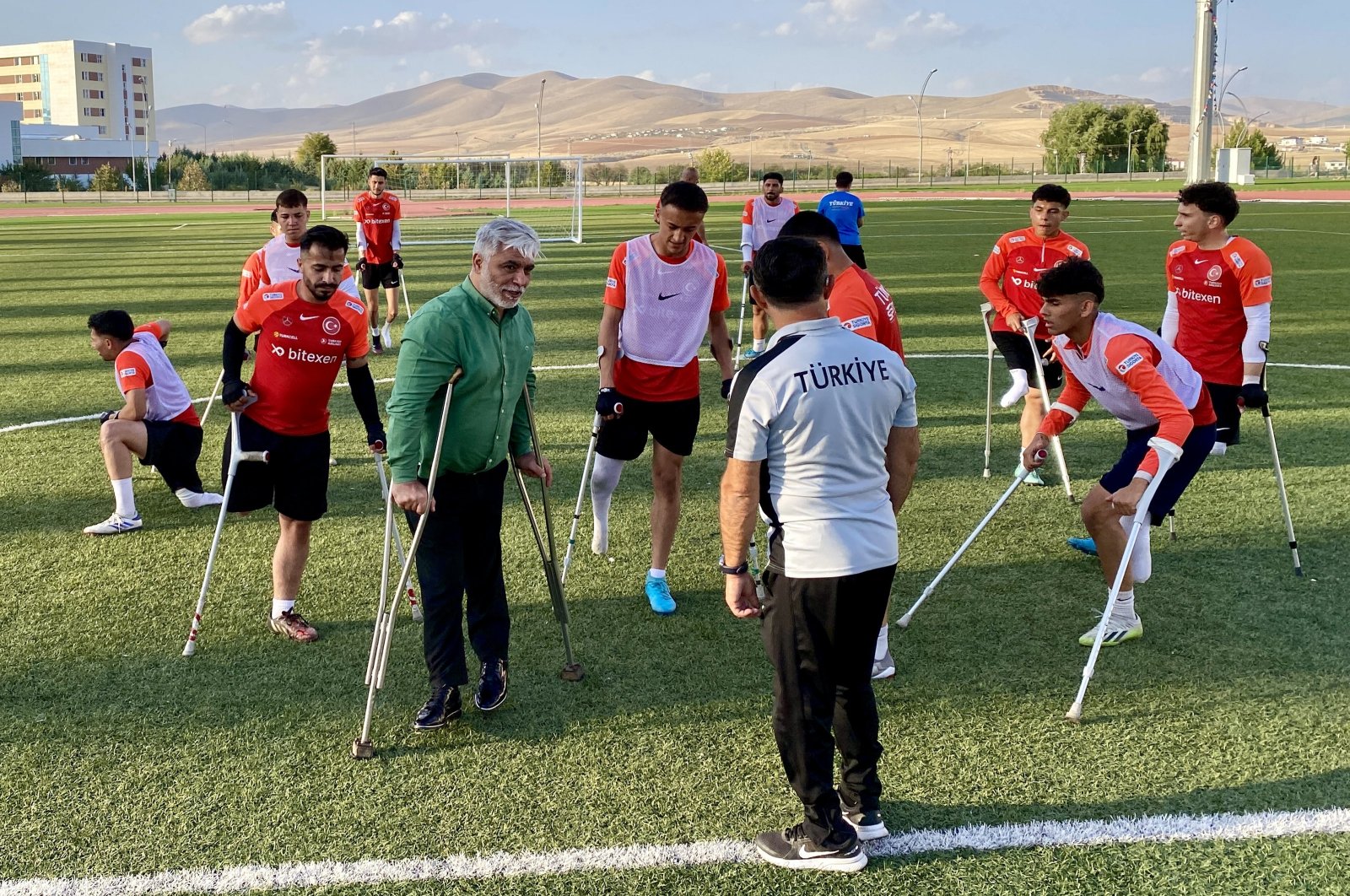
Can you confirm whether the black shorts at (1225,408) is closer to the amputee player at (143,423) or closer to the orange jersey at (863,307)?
the orange jersey at (863,307)

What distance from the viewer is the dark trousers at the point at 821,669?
3734mm

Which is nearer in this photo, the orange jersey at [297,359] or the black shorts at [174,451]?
the orange jersey at [297,359]

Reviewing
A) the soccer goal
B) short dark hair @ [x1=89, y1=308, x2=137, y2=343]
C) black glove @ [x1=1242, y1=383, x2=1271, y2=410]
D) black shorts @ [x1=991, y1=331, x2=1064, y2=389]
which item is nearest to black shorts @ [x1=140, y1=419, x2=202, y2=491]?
short dark hair @ [x1=89, y1=308, x2=137, y2=343]

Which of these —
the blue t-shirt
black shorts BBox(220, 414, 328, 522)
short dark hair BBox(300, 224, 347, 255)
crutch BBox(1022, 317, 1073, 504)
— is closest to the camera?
short dark hair BBox(300, 224, 347, 255)

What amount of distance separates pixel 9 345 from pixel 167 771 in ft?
43.4

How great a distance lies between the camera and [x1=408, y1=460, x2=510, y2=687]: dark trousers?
188 inches

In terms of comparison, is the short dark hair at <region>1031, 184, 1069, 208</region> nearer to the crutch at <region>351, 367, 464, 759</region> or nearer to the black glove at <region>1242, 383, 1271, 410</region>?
the black glove at <region>1242, 383, 1271, 410</region>

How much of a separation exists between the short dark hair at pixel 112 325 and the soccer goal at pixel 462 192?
17.9 metres

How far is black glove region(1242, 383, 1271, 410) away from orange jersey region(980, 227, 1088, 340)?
1843 mm

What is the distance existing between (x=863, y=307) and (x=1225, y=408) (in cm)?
387

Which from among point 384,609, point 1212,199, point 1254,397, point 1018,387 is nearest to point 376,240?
point 1018,387

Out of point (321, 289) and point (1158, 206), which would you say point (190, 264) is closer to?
point (321, 289)

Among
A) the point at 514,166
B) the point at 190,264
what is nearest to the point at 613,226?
the point at 514,166

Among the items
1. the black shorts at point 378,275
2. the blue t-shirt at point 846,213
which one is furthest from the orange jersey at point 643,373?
the blue t-shirt at point 846,213
